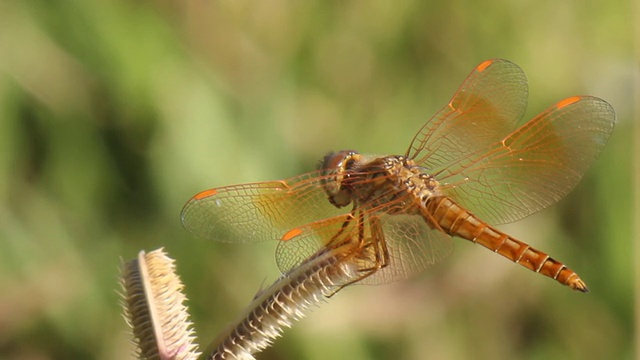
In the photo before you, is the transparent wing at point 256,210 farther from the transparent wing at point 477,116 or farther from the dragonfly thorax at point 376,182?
the transparent wing at point 477,116

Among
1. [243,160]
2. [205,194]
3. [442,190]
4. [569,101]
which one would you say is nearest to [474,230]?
[442,190]

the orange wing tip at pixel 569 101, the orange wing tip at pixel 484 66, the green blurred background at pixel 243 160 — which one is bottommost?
the green blurred background at pixel 243 160

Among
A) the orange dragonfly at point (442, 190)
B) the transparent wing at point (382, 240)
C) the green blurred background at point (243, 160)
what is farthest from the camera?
the green blurred background at point (243, 160)

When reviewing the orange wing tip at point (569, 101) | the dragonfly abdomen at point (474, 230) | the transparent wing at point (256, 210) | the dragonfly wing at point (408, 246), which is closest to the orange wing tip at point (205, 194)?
the transparent wing at point (256, 210)

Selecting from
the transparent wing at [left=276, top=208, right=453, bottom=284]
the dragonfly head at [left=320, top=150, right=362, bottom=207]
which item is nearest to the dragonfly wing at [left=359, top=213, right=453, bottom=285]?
the transparent wing at [left=276, top=208, right=453, bottom=284]

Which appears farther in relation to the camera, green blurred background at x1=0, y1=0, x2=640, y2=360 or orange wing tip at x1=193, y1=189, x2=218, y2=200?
green blurred background at x1=0, y1=0, x2=640, y2=360

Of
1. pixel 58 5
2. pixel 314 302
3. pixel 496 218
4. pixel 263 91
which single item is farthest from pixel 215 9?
pixel 314 302

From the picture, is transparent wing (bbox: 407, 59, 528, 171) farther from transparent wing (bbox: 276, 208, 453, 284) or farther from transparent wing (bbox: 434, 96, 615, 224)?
transparent wing (bbox: 276, 208, 453, 284)

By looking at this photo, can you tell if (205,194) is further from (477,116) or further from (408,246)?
(477,116)

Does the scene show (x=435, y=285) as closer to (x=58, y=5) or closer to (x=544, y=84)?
(x=544, y=84)
